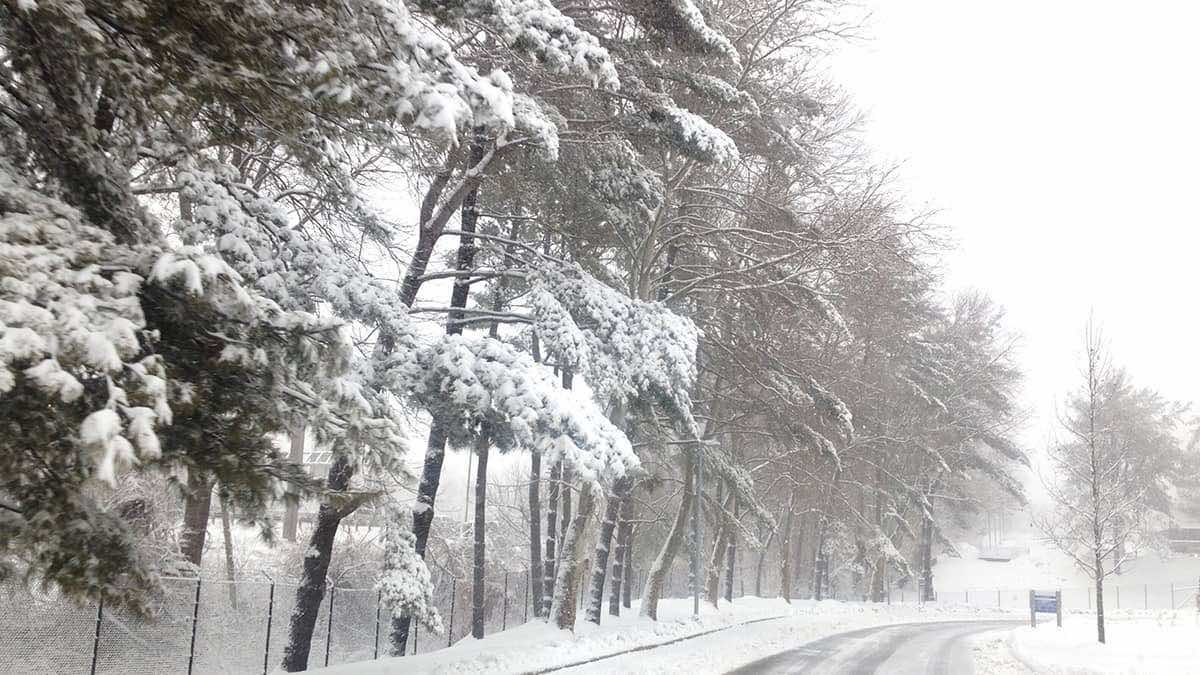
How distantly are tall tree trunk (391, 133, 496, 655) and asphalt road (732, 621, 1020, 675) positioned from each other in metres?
6.49

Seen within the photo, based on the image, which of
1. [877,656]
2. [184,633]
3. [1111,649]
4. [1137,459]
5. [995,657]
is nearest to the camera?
[1111,649]

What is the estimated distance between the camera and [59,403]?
175 inches

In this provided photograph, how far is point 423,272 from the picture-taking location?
1375cm

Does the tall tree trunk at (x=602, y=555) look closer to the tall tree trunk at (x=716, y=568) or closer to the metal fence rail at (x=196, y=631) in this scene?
the metal fence rail at (x=196, y=631)

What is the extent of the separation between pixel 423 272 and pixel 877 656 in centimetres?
1362

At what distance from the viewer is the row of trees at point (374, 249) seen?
4.93m

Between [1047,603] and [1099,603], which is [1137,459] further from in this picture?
[1099,603]

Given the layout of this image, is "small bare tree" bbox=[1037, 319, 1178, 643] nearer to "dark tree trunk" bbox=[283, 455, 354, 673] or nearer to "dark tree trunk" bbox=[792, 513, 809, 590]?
"dark tree trunk" bbox=[792, 513, 809, 590]

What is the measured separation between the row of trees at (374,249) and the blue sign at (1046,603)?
10.6 meters

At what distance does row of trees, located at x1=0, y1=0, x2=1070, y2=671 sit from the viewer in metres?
4.93

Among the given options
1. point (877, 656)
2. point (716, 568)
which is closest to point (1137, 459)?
point (716, 568)

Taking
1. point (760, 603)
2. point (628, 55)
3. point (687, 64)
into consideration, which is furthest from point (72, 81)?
point (760, 603)

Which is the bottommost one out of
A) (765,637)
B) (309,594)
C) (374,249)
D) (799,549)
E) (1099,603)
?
(765,637)

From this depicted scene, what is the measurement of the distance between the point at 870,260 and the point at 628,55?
669cm
